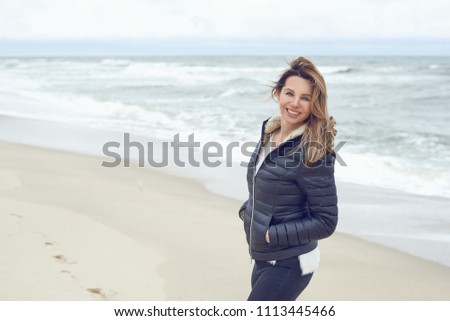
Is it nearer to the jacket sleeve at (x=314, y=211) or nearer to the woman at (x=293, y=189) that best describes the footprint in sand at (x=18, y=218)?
the woman at (x=293, y=189)

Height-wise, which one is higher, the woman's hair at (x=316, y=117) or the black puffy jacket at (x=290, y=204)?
the woman's hair at (x=316, y=117)

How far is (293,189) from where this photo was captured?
259 cm

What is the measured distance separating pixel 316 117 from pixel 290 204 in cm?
42

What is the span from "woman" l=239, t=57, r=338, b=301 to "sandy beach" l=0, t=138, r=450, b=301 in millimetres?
1666

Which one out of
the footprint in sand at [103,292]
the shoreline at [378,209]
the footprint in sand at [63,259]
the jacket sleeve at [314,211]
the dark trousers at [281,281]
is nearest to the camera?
the jacket sleeve at [314,211]

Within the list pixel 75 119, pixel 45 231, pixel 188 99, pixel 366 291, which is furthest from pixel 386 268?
pixel 188 99

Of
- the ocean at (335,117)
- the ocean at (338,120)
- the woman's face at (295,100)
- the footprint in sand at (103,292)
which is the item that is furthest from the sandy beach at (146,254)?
the woman's face at (295,100)

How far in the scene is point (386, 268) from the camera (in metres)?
5.22

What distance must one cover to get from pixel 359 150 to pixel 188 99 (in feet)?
42.8

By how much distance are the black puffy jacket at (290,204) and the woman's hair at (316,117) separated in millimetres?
49

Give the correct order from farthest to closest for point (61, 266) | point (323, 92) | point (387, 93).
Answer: point (387, 93) → point (61, 266) → point (323, 92)

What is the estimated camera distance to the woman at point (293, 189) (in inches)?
98.9

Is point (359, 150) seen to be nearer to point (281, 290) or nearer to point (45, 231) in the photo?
point (45, 231)

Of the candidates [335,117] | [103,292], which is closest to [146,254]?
[103,292]
